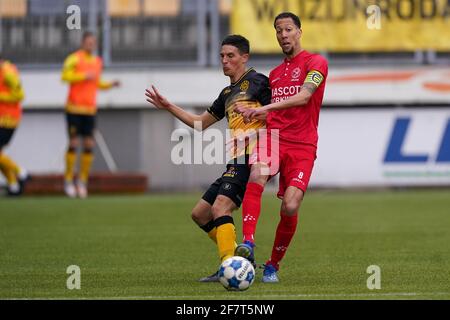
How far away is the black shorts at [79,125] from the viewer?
2081 centimetres

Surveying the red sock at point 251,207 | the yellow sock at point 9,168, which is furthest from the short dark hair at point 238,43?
the yellow sock at point 9,168

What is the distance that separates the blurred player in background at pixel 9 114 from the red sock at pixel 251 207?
12.0 metres

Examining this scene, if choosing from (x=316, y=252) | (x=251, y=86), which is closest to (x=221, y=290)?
(x=251, y=86)

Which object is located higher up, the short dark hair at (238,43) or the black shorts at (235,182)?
the short dark hair at (238,43)

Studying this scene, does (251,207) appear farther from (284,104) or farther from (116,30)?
(116,30)

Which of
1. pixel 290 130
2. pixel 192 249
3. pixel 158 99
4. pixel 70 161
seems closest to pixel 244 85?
pixel 290 130

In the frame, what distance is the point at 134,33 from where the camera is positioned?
24.5 m

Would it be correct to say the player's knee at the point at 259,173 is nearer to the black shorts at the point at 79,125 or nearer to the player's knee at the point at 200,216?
the player's knee at the point at 200,216

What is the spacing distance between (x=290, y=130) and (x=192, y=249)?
311cm

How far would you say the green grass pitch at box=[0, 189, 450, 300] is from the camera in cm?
866

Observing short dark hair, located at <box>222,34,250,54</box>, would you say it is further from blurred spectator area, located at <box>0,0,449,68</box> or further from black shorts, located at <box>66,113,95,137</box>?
blurred spectator area, located at <box>0,0,449,68</box>

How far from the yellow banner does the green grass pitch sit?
469cm

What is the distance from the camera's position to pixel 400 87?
2316 centimetres
